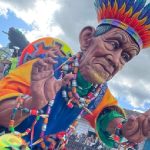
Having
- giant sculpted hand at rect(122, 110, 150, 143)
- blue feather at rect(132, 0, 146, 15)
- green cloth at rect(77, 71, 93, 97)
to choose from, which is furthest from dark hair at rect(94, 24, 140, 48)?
giant sculpted hand at rect(122, 110, 150, 143)

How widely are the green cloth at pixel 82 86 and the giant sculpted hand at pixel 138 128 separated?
16.6 inches

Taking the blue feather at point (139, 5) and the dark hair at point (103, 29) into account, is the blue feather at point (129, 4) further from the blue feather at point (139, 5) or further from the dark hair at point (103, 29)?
the dark hair at point (103, 29)

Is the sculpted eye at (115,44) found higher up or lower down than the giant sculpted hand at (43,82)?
higher up

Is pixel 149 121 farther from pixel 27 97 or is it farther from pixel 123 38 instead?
pixel 27 97

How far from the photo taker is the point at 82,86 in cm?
265

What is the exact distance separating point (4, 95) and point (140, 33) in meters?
1.12

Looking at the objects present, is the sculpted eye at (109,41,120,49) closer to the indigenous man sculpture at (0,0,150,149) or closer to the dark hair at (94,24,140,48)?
the indigenous man sculpture at (0,0,150,149)

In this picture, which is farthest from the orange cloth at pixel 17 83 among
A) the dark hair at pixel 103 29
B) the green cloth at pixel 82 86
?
the dark hair at pixel 103 29

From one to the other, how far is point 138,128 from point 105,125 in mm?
398

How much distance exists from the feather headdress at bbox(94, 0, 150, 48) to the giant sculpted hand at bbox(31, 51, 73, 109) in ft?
2.67

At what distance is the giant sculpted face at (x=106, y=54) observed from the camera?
2.53 meters

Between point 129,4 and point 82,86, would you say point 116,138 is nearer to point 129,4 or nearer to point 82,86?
point 82,86

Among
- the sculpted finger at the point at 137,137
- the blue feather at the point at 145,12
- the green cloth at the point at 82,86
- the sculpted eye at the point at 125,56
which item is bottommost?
the sculpted finger at the point at 137,137

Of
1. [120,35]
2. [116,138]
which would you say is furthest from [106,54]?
[116,138]
